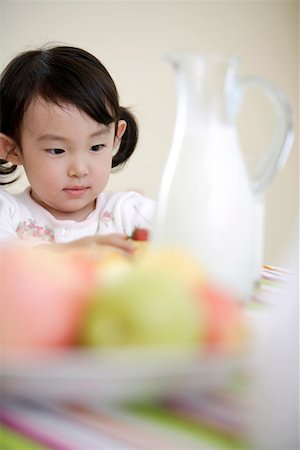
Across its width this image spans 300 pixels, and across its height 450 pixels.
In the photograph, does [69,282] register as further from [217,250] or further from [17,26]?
[17,26]

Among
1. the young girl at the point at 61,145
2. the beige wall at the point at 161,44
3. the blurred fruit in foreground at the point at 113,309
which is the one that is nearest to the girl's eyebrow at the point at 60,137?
the young girl at the point at 61,145

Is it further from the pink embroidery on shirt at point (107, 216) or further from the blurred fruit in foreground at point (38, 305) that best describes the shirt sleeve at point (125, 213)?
the blurred fruit in foreground at point (38, 305)

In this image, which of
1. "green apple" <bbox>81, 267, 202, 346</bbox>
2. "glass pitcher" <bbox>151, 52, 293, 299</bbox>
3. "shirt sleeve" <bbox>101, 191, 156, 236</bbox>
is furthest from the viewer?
"shirt sleeve" <bbox>101, 191, 156, 236</bbox>

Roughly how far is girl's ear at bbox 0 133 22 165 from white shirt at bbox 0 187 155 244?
79 mm

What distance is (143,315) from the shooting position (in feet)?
1.11

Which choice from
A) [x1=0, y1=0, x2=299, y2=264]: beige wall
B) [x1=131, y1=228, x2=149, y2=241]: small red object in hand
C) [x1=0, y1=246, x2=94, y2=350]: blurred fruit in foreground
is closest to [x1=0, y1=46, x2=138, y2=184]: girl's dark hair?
[x1=131, y1=228, x2=149, y2=241]: small red object in hand

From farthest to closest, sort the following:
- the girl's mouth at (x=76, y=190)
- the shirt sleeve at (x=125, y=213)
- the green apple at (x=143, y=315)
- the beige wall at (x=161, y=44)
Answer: the beige wall at (x=161, y=44) → the shirt sleeve at (x=125, y=213) → the girl's mouth at (x=76, y=190) → the green apple at (x=143, y=315)

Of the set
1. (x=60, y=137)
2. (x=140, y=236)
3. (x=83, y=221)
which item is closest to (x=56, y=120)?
(x=60, y=137)

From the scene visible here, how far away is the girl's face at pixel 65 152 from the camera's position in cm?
123

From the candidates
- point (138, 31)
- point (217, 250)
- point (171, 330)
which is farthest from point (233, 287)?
point (138, 31)

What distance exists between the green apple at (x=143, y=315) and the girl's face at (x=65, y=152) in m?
0.90

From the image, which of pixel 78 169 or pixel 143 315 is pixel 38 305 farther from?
pixel 78 169

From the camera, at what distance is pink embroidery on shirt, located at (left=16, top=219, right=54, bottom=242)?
4.39ft

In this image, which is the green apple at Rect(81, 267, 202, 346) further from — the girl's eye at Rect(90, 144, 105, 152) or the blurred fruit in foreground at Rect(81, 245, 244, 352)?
the girl's eye at Rect(90, 144, 105, 152)
